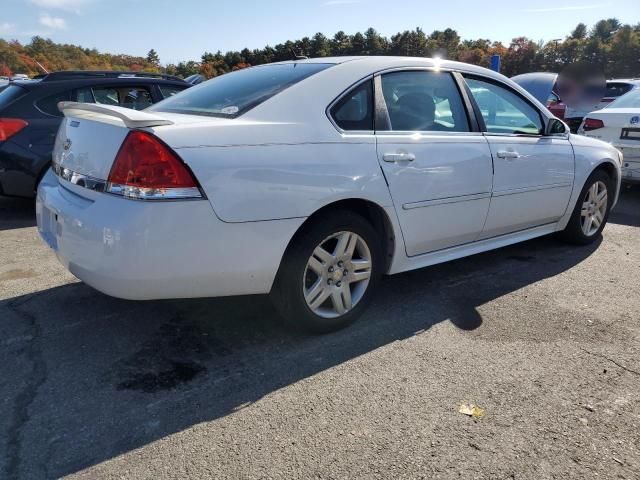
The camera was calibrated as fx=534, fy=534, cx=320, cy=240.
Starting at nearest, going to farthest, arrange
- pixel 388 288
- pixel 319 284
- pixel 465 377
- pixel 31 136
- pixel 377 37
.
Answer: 1. pixel 465 377
2. pixel 319 284
3. pixel 388 288
4. pixel 31 136
5. pixel 377 37

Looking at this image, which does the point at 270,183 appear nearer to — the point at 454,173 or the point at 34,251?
the point at 454,173

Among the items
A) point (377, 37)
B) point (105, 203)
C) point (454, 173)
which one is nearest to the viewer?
point (105, 203)

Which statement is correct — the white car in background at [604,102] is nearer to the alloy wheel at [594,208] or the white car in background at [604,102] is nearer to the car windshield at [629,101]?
the car windshield at [629,101]

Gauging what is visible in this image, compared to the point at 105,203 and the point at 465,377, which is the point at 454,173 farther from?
the point at 105,203

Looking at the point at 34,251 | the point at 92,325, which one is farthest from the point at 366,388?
the point at 34,251

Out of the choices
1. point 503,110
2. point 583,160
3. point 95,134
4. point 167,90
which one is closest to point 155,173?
point 95,134

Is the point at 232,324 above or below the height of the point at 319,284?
below

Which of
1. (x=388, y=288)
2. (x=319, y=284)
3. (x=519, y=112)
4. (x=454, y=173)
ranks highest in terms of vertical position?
(x=519, y=112)

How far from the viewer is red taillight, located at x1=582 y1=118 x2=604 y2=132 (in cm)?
750

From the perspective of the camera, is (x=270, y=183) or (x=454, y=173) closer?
(x=270, y=183)

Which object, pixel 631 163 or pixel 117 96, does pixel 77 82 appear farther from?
pixel 631 163

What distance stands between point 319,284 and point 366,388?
701 millimetres

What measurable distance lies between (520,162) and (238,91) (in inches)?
87.6

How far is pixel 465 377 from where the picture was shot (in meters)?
2.84
